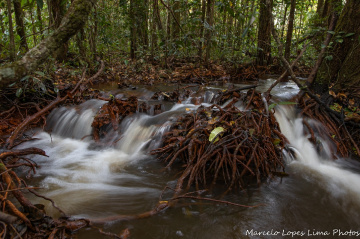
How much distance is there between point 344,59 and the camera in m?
5.00

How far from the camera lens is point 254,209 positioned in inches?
102

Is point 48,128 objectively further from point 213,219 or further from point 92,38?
point 92,38

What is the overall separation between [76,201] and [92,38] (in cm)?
753

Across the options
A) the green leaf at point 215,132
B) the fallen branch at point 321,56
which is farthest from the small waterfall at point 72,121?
the fallen branch at point 321,56

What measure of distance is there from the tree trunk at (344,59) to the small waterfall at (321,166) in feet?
4.14

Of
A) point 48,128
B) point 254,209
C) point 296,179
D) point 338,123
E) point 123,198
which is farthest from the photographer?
point 48,128

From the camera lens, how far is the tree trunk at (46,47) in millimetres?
2988

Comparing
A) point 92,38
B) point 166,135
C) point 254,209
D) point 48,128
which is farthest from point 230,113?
point 92,38

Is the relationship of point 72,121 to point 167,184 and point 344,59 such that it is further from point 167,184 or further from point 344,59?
point 344,59

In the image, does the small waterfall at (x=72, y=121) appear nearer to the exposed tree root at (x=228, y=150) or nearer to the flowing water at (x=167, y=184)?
the flowing water at (x=167, y=184)

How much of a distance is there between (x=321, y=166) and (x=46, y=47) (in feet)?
14.4

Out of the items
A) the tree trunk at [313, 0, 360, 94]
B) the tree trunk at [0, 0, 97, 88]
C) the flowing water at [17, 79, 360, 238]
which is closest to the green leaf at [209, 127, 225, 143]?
the flowing water at [17, 79, 360, 238]

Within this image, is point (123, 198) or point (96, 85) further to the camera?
point (96, 85)

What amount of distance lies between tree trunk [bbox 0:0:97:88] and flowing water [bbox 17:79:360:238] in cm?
140
